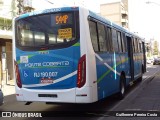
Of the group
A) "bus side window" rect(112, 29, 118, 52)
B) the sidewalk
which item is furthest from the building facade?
"bus side window" rect(112, 29, 118, 52)

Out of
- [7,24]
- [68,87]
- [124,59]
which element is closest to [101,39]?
[68,87]

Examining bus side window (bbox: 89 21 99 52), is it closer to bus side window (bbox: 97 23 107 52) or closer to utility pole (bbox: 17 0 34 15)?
bus side window (bbox: 97 23 107 52)

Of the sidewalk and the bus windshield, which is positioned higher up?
the bus windshield

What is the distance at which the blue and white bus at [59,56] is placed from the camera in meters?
8.09

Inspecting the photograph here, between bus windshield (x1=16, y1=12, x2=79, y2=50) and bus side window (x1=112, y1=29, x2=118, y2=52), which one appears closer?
bus windshield (x1=16, y1=12, x2=79, y2=50)

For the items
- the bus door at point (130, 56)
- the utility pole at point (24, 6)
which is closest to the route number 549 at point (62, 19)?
the bus door at point (130, 56)

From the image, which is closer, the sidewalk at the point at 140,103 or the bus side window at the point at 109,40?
the sidewalk at the point at 140,103

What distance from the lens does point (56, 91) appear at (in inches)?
324

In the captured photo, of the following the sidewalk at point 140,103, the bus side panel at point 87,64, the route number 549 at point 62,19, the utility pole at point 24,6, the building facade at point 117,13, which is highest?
the building facade at point 117,13

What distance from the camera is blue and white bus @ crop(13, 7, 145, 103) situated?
809cm

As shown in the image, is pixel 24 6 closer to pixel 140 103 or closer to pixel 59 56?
pixel 140 103

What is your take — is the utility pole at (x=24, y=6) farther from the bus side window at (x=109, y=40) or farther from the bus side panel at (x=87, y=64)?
the bus side panel at (x=87, y=64)

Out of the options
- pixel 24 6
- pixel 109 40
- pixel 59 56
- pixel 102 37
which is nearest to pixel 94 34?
pixel 102 37

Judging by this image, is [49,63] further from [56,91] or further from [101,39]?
[101,39]
